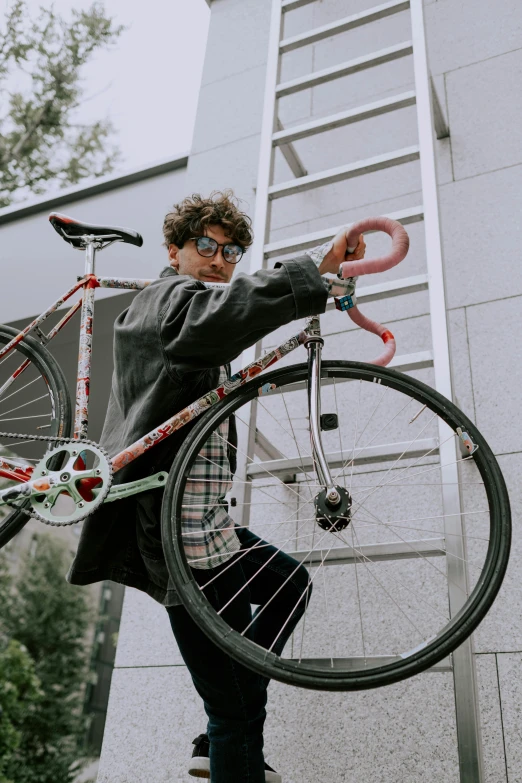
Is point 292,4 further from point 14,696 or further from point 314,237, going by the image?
point 14,696

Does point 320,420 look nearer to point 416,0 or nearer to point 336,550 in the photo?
point 336,550

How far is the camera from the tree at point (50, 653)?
1648 cm

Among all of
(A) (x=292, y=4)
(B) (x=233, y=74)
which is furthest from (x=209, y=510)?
(B) (x=233, y=74)

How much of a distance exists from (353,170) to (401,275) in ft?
1.99

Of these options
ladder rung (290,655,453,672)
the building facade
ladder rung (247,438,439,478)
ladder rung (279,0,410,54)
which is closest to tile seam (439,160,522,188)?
the building facade

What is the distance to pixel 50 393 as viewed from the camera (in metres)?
2.46

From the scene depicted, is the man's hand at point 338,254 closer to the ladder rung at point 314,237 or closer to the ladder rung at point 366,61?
the ladder rung at point 314,237

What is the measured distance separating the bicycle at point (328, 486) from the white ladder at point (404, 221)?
3 cm

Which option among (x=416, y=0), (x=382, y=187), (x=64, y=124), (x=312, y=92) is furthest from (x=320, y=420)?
(x=64, y=124)

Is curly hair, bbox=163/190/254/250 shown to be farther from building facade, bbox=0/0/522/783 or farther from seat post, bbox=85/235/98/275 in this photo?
building facade, bbox=0/0/522/783

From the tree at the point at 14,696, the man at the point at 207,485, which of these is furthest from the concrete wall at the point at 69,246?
the tree at the point at 14,696

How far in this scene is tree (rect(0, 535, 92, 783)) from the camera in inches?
649

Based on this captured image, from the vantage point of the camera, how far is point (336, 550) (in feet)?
7.30

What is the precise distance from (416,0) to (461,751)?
2.89 meters
